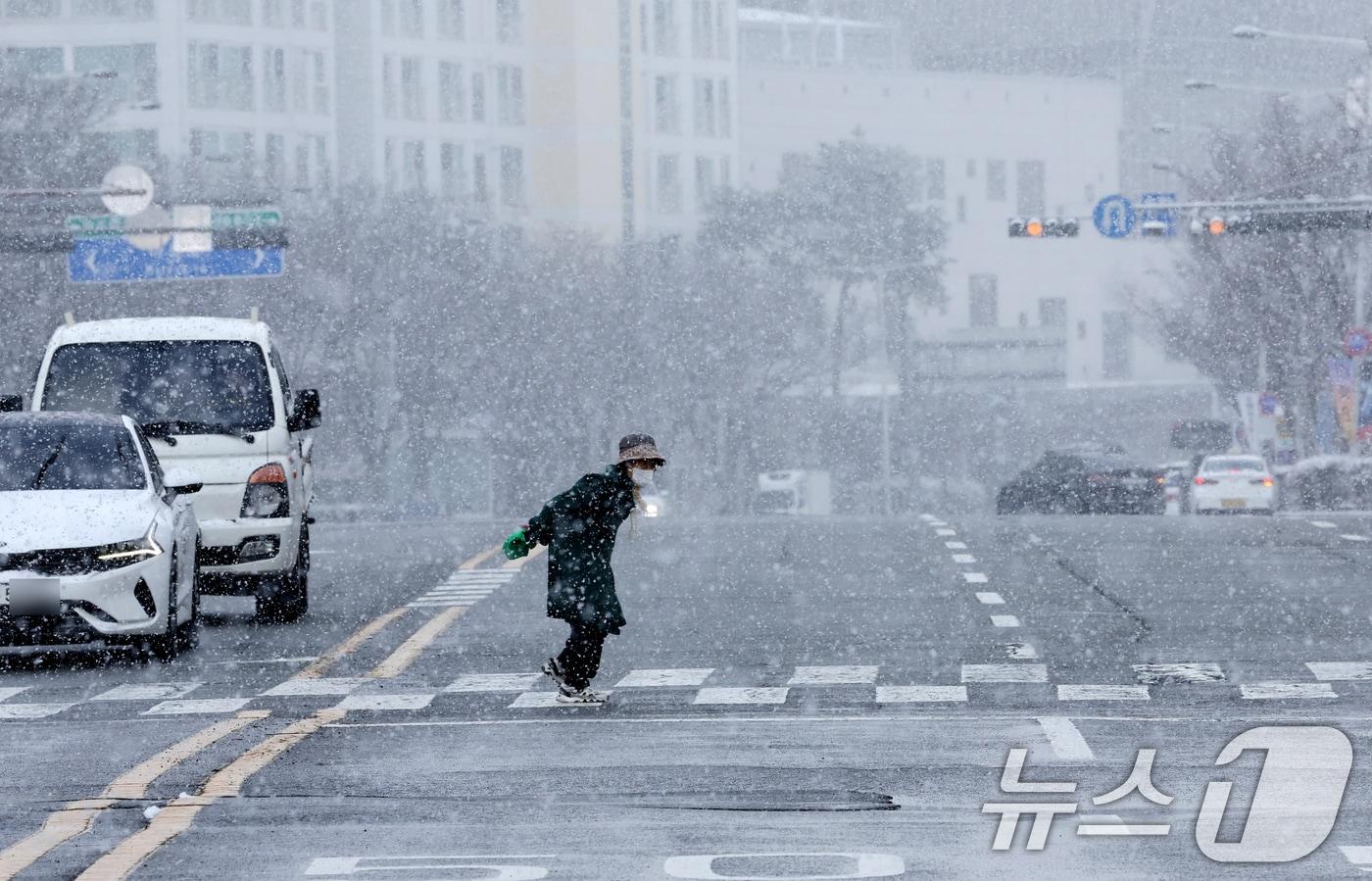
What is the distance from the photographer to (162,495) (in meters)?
16.0

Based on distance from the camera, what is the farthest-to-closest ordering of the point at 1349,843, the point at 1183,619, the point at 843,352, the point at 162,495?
the point at 843,352
the point at 1183,619
the point at 162,495
the point at 1349,843

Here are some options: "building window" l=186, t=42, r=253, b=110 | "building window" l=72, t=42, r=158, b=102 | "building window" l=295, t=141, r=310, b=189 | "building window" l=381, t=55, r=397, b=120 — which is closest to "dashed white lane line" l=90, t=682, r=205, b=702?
"building window" l=295, t=141, r=310, b=189

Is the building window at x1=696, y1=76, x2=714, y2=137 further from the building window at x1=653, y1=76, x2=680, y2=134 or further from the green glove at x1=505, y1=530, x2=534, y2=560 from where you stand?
the green glove at x1=505, y1=530, x2=534, y2=560

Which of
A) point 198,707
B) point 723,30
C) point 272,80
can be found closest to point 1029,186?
point 723,30

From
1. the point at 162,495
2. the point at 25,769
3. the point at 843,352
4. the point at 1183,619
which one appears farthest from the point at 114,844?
the point at 843,352

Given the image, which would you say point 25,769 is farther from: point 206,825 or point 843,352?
Result: point 843,352

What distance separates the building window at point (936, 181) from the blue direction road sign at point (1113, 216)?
6669 centimetres

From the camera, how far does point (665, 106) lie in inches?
3927

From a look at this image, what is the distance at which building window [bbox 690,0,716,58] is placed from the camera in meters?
101

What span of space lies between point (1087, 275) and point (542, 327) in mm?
45222

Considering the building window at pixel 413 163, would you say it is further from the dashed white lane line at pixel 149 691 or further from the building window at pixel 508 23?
the dashed white lane line at pixel 149 691

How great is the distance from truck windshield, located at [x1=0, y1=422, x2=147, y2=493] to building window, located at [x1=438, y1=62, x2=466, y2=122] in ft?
264

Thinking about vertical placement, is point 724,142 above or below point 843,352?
above

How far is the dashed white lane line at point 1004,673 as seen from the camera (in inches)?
534
